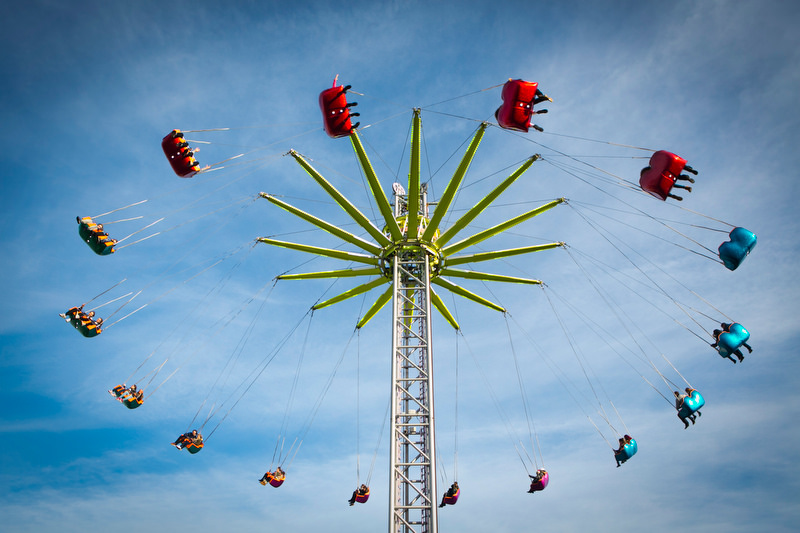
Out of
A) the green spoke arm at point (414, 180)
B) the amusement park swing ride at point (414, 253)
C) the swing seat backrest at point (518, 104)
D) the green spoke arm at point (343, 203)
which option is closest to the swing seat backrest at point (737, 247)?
the amusement park swing ride at point (414, 253)

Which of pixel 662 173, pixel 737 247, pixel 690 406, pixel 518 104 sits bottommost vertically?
pixel 690 406

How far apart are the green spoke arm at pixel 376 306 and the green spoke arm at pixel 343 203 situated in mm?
2479

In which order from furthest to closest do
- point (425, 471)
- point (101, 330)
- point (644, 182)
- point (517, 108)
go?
point (101, 330)
point (425, 471)
point (644, 182)
point (517, 108)

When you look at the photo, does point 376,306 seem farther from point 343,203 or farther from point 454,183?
point 454,183

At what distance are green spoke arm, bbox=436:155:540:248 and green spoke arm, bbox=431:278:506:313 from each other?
1668 millimetres

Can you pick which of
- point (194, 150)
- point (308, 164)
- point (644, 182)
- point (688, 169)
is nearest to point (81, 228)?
point (194, 150)

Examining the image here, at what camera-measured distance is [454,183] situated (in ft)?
50.5

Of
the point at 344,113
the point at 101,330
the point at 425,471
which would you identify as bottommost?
the point at 425,471

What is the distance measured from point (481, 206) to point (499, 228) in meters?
1.40

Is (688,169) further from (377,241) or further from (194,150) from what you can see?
(194,150)

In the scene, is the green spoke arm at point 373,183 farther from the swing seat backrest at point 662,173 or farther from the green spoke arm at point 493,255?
the swing seat backrest at point 662,173

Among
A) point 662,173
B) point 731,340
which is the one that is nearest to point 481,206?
point 662,173

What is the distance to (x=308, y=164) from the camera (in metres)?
15.2

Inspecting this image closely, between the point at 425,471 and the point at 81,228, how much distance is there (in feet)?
43.1
